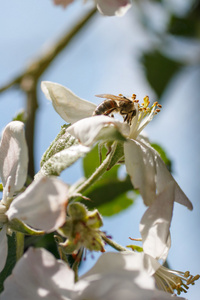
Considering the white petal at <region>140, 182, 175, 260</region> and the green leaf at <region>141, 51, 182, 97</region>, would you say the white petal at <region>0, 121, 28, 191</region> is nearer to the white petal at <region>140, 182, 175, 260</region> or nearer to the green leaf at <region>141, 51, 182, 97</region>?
the white petal at <region>140, 182, 175, 260</region>

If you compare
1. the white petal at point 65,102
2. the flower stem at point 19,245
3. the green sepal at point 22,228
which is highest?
the white petal at point 65,102

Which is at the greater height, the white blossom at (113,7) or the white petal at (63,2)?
the white blossom at (113,7)

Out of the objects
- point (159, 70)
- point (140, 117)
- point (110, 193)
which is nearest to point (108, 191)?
point (110, 193)

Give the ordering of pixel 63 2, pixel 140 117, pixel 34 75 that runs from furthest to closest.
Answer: pixel 34 75 → pixel 63 2 → pixel 140 117

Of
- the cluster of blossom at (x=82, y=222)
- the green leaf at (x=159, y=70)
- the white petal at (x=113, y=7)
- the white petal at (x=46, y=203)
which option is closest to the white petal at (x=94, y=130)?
the cluster of blossom at (x=82, y=222)

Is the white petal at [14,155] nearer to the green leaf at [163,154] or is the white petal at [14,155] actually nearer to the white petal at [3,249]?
the white petal at [3,249]

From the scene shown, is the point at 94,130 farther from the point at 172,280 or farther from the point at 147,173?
the point at 172,280
